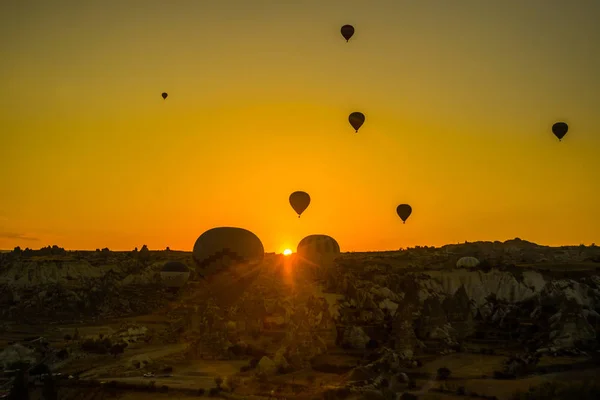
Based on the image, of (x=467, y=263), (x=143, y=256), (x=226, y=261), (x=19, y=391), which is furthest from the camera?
(x=143, y=256)

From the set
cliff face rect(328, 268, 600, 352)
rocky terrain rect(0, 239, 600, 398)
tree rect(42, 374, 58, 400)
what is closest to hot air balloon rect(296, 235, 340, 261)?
rocky terrain rect(0, 239, 600, 398)

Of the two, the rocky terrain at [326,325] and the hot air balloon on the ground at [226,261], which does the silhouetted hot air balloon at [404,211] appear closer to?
the rocky terrain at [326,325]

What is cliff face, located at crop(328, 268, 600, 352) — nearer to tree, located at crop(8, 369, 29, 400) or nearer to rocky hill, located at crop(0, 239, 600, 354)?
rocky hill, located at crop(0, 239, 600, 354)

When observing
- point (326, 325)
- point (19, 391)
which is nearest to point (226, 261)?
point (326, 325)

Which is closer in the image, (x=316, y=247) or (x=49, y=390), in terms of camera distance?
(x=49, y=390)

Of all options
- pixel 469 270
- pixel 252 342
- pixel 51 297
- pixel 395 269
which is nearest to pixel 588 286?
pixel 469 270

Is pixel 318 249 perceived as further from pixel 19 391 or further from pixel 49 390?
pixel 19 391
